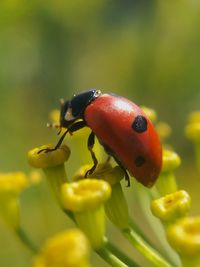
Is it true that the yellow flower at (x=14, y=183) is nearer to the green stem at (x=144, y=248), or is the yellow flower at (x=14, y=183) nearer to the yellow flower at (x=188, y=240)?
the green stem at (x=144, y=248)

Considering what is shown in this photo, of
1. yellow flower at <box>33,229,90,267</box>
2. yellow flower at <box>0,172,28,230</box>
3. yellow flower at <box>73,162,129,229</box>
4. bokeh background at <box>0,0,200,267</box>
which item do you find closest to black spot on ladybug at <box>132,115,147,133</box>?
yellow flower at <box>73,162,129,229</box>

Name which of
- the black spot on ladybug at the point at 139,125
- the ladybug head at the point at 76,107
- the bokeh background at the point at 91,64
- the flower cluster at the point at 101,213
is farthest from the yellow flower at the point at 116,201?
the bokeh background at the point at 91,64

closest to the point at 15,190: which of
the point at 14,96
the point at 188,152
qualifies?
the point at 14,96

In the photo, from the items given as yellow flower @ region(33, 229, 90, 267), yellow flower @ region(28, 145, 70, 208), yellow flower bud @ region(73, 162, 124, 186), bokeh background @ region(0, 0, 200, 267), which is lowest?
bokeh background @ region(0, 0, 200, 267)

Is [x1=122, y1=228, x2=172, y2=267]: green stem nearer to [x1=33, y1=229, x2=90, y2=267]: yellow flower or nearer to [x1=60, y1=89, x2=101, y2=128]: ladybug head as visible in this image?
[x1=33, y1=229, x2=90, y2=267]: yellow flower

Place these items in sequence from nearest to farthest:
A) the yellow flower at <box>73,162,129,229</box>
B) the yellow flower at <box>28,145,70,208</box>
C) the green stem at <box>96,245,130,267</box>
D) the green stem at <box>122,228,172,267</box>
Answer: the green stem at <box>96,245,130,267</box>
the green stem at <box>122,228,172,267</box>
the yellow flower at <box>73,162,129,229</box>
the yellow flower at <box>28,145,70,208</box>

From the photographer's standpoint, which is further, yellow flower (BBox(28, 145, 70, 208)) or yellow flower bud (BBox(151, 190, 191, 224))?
yellow flower (BBox(28, 145, 70, 208))

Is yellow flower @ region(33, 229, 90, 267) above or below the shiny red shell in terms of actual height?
above
